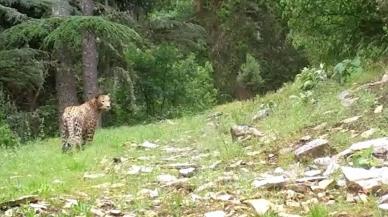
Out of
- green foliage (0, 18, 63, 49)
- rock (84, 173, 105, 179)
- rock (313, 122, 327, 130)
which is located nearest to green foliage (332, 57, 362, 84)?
rock (313, 122, 327, 130)

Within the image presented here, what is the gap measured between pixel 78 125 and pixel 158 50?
36.9 ft

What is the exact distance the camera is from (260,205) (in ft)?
18.6

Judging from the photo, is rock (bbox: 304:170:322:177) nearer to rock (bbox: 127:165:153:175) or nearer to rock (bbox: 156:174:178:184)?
rock (bbox: 156:174:178:184)

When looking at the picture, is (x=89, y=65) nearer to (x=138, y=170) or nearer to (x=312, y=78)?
(x=312, y=78)

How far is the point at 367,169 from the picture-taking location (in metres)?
6.41

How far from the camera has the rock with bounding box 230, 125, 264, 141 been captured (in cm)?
948

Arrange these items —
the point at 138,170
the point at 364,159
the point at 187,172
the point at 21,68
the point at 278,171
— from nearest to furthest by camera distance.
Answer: the point at 364,159, the point at 278,171, the point at 187,172, the point at 138,170, the point at 21,68

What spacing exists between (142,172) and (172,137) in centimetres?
378

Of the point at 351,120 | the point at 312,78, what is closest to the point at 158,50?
the point at 312,78

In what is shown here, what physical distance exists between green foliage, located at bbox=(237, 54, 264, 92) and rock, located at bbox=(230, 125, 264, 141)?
46.6ft

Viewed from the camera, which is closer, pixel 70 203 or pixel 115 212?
pixel 115 212

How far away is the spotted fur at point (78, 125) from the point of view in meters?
11.4

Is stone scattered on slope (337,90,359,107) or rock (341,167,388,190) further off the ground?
stone scattered on slope (337,90,359,107)

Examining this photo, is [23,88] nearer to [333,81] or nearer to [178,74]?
[178,74]
